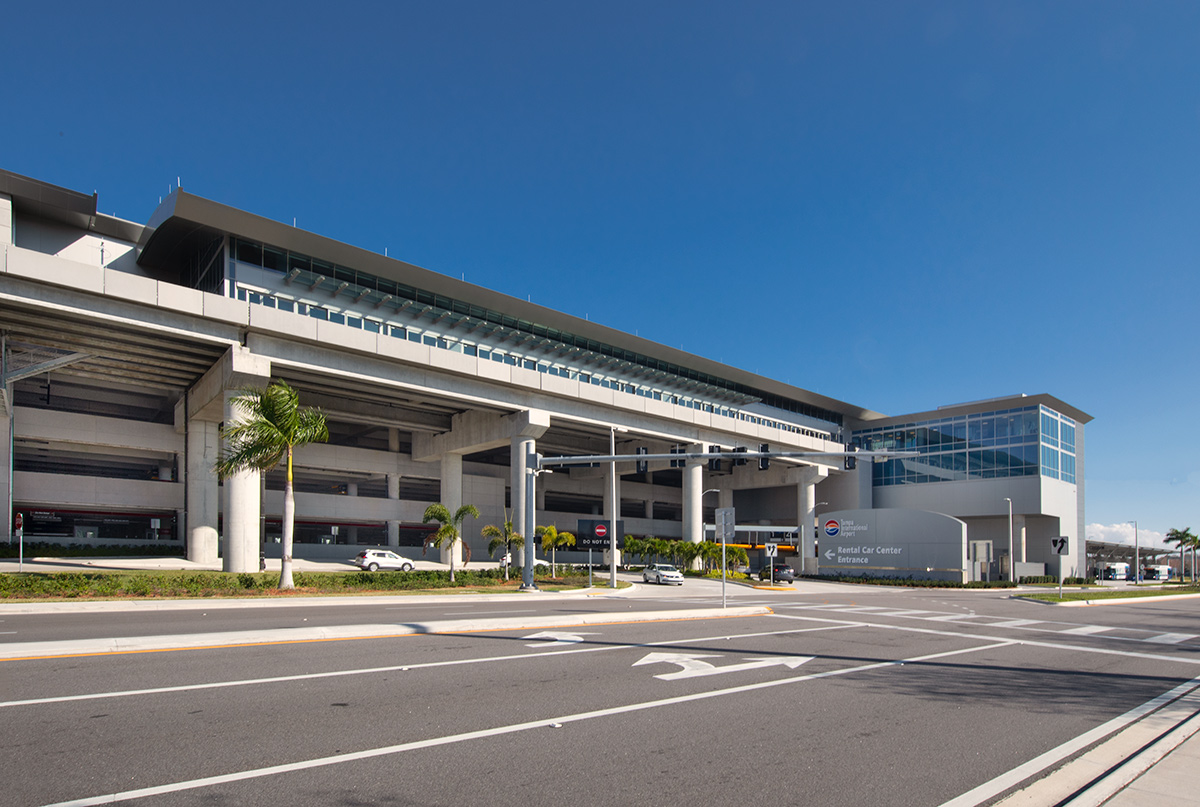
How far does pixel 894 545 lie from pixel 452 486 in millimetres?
32554

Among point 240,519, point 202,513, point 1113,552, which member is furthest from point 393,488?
point 1113,552

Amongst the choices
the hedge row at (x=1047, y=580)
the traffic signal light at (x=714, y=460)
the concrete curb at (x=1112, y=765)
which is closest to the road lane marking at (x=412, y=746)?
the concrete curb at (x=1112, y=765)

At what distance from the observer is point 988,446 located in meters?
71.9

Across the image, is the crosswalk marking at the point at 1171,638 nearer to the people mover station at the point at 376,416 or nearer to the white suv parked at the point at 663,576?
the people mover station at the point at 376,416

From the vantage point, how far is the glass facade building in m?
68.9

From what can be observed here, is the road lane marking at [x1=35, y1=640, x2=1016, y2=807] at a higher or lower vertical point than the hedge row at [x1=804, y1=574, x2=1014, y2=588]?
higher

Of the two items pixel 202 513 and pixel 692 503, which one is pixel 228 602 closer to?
pixel 202 513

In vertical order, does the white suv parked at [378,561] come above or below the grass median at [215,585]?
below

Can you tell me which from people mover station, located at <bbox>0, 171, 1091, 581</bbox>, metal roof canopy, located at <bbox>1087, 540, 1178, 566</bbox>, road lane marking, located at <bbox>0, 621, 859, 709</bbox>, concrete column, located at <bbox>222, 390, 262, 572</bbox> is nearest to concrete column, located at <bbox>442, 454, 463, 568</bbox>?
people mover station, located at <bbox>0, 171, 1091, 581</bbox>

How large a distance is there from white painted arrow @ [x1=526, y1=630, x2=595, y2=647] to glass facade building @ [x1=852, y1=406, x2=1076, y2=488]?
198 ft

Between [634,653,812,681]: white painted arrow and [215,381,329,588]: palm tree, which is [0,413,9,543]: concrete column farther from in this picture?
[634,653,812,681]: white painted arrow

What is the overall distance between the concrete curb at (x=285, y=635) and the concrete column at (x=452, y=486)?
3537 cm

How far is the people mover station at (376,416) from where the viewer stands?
36.2 meters

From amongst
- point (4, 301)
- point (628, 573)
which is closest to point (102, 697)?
point (4, 301)
